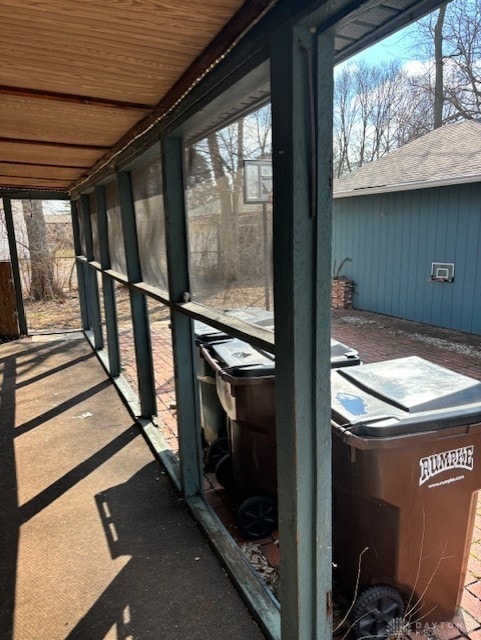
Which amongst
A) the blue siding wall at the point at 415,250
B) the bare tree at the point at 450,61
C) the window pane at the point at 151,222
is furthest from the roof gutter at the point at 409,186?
the bare tree at the point at 450,61

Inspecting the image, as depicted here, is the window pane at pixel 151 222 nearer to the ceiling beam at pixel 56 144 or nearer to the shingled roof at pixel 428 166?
the ceiling beam at pixel 56 144

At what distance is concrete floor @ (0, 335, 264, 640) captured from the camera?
1.98 meters

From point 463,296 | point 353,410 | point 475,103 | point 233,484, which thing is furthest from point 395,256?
point 475,103

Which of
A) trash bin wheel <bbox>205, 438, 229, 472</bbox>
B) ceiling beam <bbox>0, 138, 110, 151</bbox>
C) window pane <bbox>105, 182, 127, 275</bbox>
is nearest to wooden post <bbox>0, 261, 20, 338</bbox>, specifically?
window pane <bbox>105, 182, 127, 275</bbox>

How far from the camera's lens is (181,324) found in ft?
8.87

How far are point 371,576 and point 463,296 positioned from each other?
7.06 meters

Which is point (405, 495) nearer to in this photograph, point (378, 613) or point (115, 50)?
point (378, 613)

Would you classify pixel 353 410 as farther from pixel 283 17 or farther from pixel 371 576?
pixel 283 17

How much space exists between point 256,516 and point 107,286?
3.34m

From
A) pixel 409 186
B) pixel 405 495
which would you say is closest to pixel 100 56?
pixel 405 495

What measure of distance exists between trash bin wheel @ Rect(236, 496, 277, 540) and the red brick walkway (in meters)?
0.06

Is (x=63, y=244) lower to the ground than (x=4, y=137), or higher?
lower

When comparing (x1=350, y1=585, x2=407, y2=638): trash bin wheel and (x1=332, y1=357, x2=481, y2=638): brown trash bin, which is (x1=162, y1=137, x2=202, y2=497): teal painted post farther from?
(x1=350, y1=585, x2=407, y2=638): trash bin wheel

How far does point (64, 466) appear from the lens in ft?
11.0
